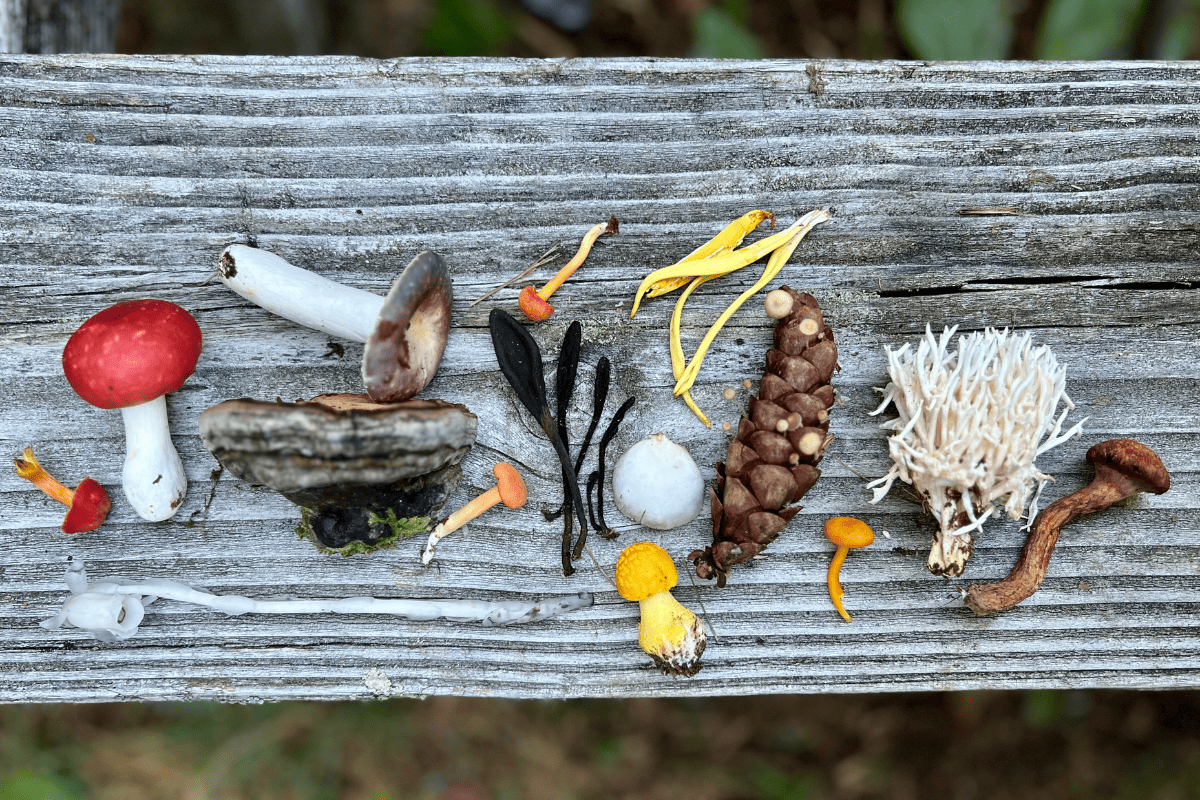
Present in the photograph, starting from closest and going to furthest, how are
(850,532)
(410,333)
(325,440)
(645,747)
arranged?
(325,440), (410,333), (850,532), (645,747)

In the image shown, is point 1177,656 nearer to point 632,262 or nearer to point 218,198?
point 632,262

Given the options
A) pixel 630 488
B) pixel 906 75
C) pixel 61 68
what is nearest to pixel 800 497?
pixel 630 488

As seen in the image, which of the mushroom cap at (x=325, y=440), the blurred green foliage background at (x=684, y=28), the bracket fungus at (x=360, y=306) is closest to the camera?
the mushroom cap at (x=325, y=440)

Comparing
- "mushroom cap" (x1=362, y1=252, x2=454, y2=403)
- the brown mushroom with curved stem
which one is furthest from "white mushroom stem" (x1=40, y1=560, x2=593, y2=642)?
the brown mushroom with curved stem

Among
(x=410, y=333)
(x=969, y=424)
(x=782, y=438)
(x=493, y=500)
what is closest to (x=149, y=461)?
(x=410, y=333)

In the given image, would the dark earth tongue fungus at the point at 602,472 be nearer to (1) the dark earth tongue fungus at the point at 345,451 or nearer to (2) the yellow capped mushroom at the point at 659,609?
(2) the yellow capped mushroom at the point at 659,609

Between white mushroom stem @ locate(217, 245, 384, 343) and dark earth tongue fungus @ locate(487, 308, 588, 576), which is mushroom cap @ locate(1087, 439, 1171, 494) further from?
white mushroom stem @ locate(217, 245, 384, 343)

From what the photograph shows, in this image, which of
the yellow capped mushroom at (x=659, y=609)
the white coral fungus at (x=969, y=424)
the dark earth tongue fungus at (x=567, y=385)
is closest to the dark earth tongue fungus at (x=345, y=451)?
the dark earth tongue fungus at (x=567, y=385)

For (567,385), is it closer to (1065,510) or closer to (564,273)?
(564,273)
